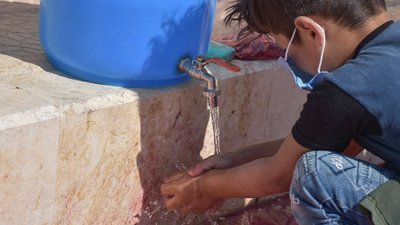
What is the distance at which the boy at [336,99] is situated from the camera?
1674 mm

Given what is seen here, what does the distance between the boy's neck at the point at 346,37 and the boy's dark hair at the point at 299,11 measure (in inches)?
0.6

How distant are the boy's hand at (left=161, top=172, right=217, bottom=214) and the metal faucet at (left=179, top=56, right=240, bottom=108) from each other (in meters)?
0.26

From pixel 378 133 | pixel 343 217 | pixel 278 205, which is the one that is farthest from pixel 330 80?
pixel 278 205

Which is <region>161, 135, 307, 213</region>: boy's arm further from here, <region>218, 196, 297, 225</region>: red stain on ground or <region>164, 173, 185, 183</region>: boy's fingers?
<region>218, 196, 297, 225</region>: red stain on ground

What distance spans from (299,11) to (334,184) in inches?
17.8

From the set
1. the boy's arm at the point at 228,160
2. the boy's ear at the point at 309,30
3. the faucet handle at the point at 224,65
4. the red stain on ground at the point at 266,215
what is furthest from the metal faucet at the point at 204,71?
the red stain on ground at the point at 266,215

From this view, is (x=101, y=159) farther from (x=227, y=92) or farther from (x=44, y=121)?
(x=227, y=92)

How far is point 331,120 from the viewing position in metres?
1.70

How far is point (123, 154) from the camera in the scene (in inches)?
81.7

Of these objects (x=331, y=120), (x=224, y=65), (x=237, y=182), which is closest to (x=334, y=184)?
(x=331, y=120)

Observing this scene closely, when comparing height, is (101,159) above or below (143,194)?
above

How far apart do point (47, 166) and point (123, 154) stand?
259 millimetres

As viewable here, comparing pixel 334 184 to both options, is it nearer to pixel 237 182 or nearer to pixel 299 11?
pixel 237 182

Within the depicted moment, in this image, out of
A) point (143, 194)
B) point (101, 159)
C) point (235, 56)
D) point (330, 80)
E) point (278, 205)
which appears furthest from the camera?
point (278, 205)
